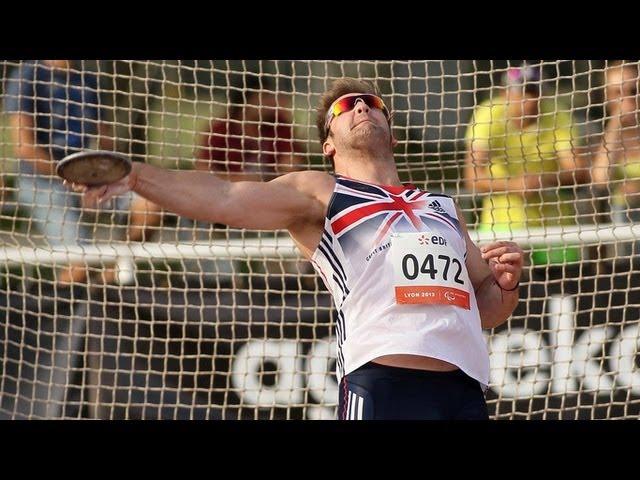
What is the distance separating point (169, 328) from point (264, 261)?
27.5 inches

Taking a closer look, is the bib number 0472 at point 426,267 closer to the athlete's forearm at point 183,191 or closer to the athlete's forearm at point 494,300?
the athlete's forearm at point 494,300

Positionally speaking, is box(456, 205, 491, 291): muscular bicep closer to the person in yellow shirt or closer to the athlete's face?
the athlete's face

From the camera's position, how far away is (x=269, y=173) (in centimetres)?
705

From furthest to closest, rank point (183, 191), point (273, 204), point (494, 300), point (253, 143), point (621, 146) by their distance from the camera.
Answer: point (253, 143) → point (621, 146) → point (494, 300) → point (273, 204) → point (183, 191)

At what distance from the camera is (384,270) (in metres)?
4.45

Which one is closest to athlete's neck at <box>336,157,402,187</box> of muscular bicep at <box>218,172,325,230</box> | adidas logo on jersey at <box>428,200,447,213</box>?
adidas logo on jersey at <box>428,200,447,213</box>

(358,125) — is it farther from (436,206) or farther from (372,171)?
(436,206)

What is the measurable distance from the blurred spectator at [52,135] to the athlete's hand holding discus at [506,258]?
294 centimetres

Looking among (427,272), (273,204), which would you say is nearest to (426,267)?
(427,272)

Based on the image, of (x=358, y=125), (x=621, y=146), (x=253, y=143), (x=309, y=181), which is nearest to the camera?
(x=309, y=181)

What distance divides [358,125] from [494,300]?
0.97m

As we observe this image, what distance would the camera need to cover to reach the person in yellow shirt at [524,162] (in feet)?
22.1

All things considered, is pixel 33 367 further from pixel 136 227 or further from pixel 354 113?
pixel 354 113

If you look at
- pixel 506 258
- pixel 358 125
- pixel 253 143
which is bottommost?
pixel 506 258
